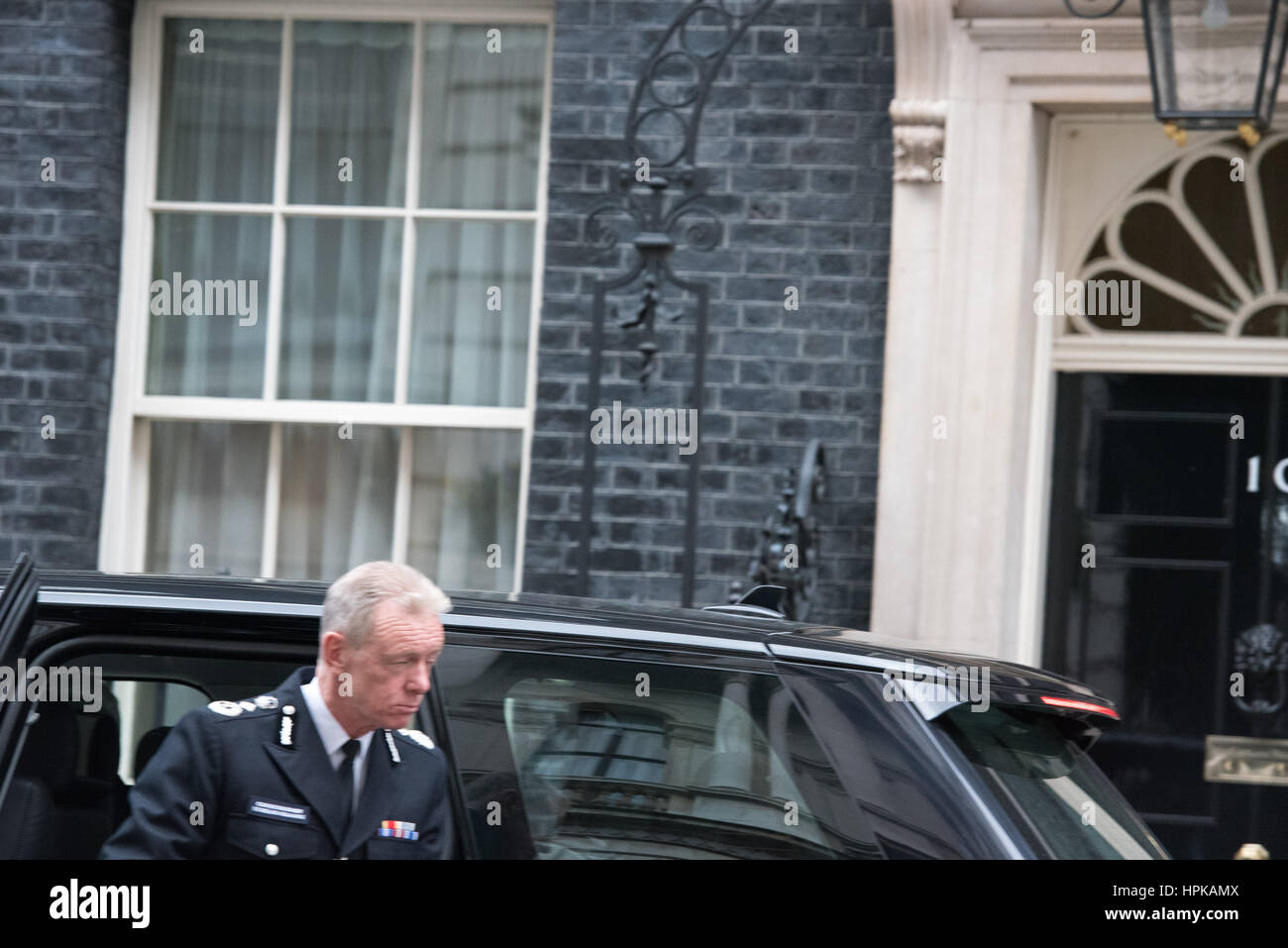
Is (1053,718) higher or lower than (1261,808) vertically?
higher

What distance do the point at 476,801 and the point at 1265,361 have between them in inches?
192

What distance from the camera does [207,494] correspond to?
23.9 ft

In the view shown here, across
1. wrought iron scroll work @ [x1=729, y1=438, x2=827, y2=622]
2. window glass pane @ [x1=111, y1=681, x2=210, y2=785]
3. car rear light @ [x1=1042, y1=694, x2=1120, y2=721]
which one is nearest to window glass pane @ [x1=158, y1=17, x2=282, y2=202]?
window glass pane @ [x1=111, y1=681, x2=210, y2=785]

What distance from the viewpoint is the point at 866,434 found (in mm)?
6641

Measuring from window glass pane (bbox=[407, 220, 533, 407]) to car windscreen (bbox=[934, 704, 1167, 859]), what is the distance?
4.38 m

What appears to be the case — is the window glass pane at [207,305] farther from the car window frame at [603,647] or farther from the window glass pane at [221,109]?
the car window frame at [603,647]

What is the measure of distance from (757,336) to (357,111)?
200 cm

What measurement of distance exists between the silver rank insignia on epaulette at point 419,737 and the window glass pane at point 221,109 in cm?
498

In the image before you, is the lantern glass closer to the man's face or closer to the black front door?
the black front door

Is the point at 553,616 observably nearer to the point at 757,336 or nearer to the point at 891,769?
the point at 891,769

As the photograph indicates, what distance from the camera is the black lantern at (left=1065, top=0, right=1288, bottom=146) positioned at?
528 centimetres

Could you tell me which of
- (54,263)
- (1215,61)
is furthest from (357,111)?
(1215,61)

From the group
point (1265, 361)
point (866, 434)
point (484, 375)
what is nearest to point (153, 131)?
point (484, 375)
